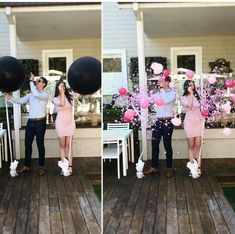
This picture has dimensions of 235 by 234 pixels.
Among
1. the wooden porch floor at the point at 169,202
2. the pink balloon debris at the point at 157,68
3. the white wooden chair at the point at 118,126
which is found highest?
the pink balloon debris at the point at 157,68

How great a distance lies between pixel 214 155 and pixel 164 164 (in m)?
0.36

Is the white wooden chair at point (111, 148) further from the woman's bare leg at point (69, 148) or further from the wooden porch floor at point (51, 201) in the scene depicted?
the woman's bare leg at point (69, 148)

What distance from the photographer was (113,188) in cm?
278

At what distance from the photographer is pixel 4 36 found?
2.72 meters

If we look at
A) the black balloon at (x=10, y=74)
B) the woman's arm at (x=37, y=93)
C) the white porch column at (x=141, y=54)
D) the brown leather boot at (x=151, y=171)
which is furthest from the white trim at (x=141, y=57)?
the black balloon at (x=10, y=74)

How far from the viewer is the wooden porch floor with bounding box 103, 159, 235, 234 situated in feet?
8.73

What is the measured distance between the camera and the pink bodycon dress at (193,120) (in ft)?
8.97

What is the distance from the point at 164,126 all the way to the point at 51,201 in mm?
950

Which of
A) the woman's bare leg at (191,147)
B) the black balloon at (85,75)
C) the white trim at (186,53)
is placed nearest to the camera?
the black balloon at (85,75)

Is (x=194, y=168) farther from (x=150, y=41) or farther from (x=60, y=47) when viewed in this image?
(x=60, y=47)

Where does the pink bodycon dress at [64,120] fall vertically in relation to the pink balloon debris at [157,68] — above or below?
below

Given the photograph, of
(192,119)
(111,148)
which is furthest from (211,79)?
(111,148)

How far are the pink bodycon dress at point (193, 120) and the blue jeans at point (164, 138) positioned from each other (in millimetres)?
116

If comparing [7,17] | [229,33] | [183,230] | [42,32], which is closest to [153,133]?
[183,230]
